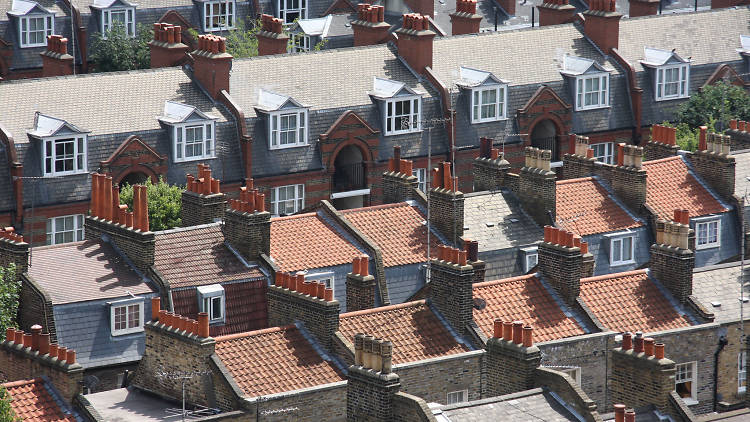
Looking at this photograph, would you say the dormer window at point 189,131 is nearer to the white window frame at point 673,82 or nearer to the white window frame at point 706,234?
the white window frame at point 706,234

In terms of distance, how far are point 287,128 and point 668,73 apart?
22.2m

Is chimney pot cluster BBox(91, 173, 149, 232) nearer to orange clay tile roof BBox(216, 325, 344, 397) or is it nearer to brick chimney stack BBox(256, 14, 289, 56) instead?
orange clay tile roof BBox(216, 325, 344, 397)

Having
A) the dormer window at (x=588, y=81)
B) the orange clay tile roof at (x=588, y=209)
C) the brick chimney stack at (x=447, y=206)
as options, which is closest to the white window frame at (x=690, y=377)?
the orange clay tile roof at (x=588, y=209)

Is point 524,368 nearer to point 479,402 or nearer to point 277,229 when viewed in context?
point 479,402

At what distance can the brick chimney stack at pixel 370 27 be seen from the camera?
102 m

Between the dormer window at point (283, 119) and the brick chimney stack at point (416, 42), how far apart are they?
8.01 metres

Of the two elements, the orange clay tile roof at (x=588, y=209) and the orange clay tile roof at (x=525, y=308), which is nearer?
the orange clay tile roof at (x=525, y=308)

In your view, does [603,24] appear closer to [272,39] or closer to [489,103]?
[489,103]

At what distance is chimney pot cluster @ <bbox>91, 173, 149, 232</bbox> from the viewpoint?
6931cm

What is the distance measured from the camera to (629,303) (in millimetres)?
68938

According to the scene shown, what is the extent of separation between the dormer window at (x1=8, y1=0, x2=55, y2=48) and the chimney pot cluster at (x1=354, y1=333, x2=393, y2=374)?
2136 inches

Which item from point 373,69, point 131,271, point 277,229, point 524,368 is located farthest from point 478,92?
point 524,368

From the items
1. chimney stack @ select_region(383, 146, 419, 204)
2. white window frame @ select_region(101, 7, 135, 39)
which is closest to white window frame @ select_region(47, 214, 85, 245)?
chimney stack @ select_region(383, 146, 419, 204)

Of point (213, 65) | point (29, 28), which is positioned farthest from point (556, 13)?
point (29, 28)
